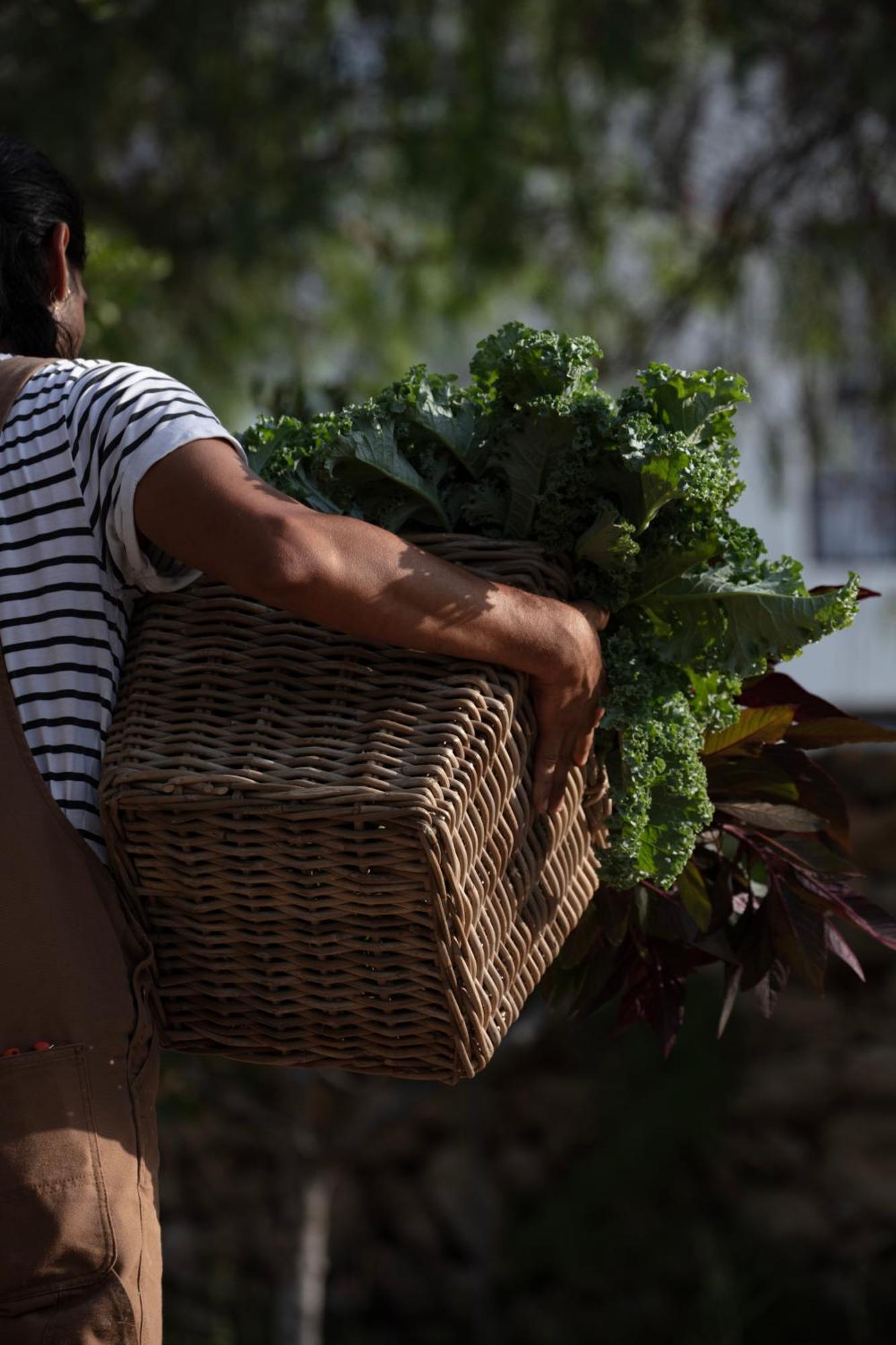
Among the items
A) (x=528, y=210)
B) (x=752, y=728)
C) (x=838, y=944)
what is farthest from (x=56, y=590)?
(x=528, y=210)

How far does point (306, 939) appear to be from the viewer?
1.37 m

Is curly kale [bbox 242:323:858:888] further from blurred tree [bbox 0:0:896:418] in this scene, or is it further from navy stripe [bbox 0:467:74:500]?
blurred tree [bbox 0:0:896:418]

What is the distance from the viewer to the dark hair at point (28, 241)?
155cm

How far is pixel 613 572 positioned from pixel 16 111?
10.4 ft

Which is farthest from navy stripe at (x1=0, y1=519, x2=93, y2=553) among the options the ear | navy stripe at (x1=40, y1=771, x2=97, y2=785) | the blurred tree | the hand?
the blurred tree

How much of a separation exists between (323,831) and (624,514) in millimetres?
498

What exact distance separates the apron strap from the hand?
58 centimetres

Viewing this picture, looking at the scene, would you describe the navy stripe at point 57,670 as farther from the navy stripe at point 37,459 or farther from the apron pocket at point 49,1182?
the apron pocket at point 49,1182

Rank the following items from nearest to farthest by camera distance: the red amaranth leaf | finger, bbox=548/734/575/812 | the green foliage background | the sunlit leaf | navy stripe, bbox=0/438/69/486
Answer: navy stripe, bbox=0/438/69/486, finger, bbox=548/734/575/812, the sunlit leaf, the red amaranth leaf, the green foliage background

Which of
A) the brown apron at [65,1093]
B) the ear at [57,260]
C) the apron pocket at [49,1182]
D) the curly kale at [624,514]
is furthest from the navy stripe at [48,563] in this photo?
the apron pocket at [49,1182]

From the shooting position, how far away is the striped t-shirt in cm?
140

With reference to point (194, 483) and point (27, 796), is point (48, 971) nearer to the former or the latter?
point (27, 796)

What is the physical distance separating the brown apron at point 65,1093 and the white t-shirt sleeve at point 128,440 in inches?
6.6

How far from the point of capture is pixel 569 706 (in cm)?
150
